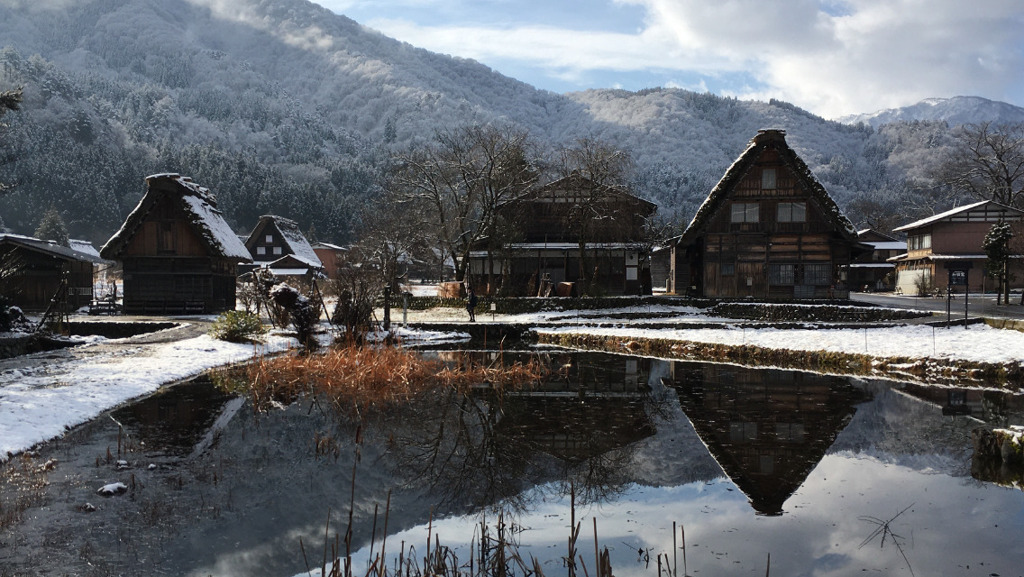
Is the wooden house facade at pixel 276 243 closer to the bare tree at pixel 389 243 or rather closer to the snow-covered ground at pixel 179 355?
the bare tree at pixel 389 243

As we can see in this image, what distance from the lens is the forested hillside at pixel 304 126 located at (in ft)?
324

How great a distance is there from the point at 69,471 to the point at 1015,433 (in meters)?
11.2

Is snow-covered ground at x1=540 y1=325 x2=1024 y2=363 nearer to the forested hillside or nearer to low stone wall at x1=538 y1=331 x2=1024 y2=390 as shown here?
low stone wall at x1=538 y1=331 x2=1024 y2=390

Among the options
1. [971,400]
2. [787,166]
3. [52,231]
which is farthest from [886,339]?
[52,231]

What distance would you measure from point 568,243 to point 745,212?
964 cm

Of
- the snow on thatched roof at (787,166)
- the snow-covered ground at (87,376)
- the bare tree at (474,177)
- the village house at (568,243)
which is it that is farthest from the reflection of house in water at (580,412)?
the bare tree at (474,177)

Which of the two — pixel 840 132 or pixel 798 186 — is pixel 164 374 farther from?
pixel 840 132

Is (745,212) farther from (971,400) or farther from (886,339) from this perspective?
(971,400)

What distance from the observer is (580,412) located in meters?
12.2

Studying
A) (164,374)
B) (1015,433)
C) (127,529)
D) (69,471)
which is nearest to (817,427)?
(1015,433)

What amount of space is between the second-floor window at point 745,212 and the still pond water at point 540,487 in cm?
2468

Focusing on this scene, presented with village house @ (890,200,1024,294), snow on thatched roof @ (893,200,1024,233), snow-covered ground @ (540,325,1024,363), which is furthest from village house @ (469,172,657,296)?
snow on thatched roof @ (893,200,1024,233)

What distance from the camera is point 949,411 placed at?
1227 centimetres

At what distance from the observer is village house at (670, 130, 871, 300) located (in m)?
36.4
